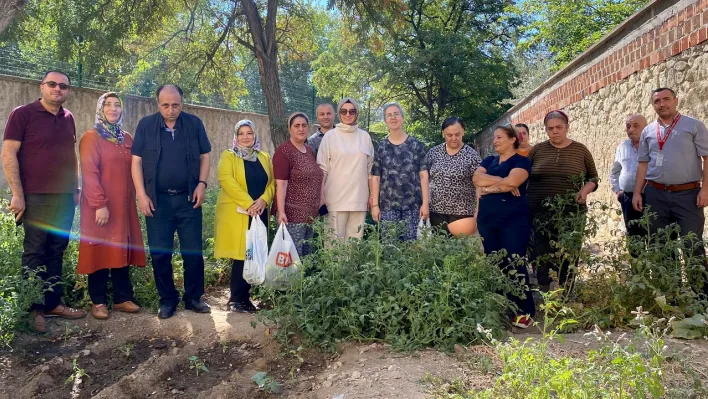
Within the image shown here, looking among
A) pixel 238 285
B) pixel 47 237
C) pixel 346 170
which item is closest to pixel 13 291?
pixel 47 237

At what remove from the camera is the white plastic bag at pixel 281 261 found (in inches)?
175

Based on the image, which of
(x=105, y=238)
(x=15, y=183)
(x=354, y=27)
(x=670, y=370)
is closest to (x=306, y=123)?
(x=105, y=238)

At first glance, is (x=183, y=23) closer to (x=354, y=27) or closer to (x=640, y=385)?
(x=354, y=27)

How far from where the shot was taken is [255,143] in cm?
491

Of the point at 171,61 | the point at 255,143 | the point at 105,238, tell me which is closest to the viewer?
the point at 105,238

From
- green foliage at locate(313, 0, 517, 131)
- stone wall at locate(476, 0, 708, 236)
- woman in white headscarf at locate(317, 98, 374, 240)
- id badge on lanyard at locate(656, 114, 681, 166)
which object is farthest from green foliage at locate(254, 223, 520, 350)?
green foliage at locate(313, 0, 517, 131)

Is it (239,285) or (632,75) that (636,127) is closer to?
(632,75)

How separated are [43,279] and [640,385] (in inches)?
160

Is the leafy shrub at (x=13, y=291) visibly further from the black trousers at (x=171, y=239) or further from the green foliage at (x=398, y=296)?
the green foliage at (x=398, y=296)

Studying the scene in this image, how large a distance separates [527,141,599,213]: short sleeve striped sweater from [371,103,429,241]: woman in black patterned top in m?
0.98

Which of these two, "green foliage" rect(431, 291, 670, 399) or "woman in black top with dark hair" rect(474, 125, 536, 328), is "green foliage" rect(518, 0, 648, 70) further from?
"green foliage" rect(431, 291, 670, 399)

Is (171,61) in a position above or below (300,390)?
above

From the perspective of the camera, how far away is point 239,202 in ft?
15.4

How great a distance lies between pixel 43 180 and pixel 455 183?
3137 millimetres
